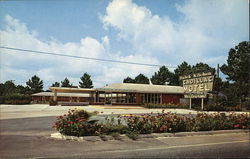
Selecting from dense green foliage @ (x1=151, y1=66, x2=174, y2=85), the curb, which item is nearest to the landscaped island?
the curb

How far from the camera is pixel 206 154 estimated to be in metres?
6.71

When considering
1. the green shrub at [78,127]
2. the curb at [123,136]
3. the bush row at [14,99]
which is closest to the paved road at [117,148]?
the curb at [123,136]

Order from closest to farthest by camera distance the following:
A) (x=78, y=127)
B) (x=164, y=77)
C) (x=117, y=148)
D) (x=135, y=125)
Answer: (x=117, y=148), (x=78, y=127), (x=135, y=125), (x=164, y=77)

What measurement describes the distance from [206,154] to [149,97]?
1193 inches

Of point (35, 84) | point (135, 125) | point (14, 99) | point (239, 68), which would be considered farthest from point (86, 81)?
point (135, 125)

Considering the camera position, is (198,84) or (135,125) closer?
(135,125)

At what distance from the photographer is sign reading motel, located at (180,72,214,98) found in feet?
78.8

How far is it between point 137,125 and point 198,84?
18.7m

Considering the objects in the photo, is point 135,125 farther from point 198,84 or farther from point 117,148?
point 198,84

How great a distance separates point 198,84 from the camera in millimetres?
25906

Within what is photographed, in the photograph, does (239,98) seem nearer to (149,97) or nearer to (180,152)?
(149,97)

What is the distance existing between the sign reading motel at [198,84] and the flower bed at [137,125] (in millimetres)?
12154

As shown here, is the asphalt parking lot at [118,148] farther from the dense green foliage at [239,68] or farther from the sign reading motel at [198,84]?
the dense green foliage at [239,68]

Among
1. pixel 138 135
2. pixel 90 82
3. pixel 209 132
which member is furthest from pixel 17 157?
pixel 90 82
